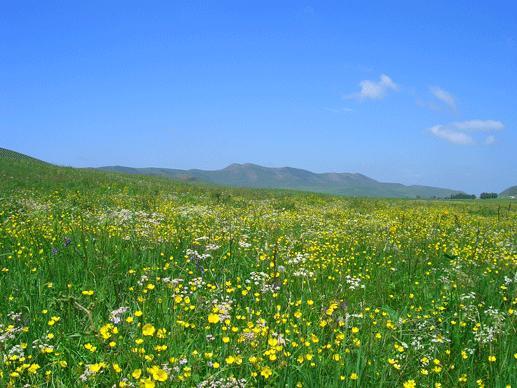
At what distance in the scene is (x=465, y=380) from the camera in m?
3.60

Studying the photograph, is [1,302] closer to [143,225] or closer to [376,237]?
[143,225]

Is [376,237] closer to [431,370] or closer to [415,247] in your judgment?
[415,247]

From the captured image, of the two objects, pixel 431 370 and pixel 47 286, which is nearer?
pixel 431 370

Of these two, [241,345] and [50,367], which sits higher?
[241,345]

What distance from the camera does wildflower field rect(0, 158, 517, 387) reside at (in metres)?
3.49

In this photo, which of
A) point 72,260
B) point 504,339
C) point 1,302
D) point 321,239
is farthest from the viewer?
point 321,239

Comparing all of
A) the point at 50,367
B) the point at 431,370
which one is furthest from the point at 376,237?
the point at 50,367

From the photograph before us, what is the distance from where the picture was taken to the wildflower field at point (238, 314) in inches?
138

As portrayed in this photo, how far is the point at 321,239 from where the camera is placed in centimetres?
988

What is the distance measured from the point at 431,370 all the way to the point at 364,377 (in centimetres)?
79

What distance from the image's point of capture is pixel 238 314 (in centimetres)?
489

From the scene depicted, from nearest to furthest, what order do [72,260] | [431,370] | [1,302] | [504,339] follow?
[431,370] → [504,339] → [1,302] → [72,260]

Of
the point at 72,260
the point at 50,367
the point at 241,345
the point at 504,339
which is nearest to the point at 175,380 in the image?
the point at 241,345

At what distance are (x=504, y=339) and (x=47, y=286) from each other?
5503 millimetres
